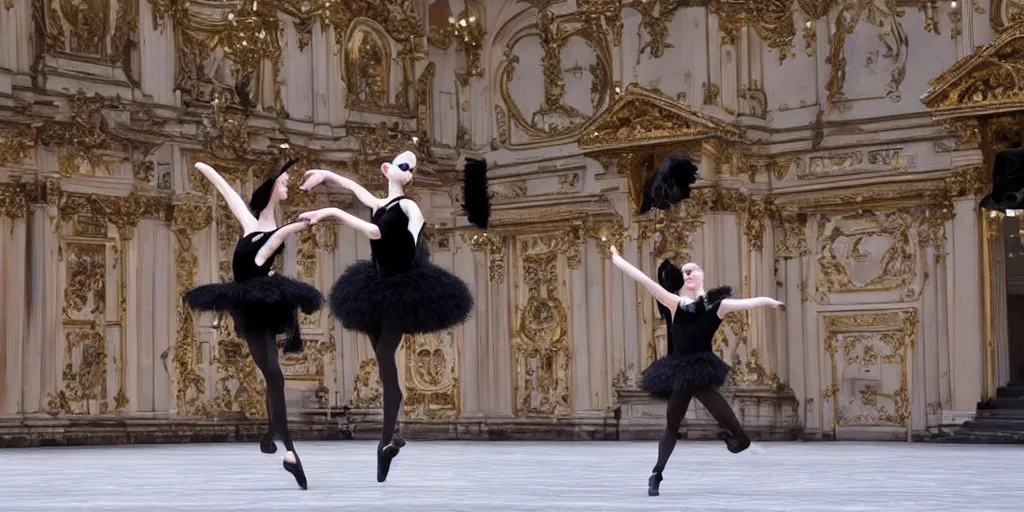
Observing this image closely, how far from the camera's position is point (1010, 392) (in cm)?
2519

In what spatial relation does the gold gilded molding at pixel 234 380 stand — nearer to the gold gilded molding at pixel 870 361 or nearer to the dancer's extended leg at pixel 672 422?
the gold gilded molding at pixel 870 361

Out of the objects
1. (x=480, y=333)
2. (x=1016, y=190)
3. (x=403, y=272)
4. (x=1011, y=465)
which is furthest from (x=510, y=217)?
(x=403, y=272)

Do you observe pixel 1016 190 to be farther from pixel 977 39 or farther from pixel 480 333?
pixel 480 333

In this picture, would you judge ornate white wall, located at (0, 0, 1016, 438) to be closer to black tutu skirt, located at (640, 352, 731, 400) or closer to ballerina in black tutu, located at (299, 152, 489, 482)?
ballerina in black tutu, located at (299, 152, 489, 482)

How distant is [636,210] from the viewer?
2795 cm

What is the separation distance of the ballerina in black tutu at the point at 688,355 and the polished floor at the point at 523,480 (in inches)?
19.0

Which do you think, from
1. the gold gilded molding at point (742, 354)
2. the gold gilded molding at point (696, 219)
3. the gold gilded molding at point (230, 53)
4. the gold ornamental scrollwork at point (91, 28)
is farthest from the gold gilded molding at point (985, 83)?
the gold ornamental scrollwork at point (91, 28)

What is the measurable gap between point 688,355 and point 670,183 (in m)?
8.84

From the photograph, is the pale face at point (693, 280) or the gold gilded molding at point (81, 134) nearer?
the pale face at point (693, 280)

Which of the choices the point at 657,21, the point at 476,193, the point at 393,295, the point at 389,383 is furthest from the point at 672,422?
the point at 657,21

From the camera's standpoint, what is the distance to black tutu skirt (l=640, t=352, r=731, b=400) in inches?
495

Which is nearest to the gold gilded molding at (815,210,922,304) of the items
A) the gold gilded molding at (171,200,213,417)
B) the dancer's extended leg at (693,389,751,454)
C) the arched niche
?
the arched niche

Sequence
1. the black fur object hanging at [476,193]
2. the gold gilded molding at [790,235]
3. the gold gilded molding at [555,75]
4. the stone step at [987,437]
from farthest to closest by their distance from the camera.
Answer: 1. the gold gilded molding at [555,75]
2. the gold gilded molding at [790,235]
3. the stone step at [987,437]
4. the black fur object hanging at [476,193]

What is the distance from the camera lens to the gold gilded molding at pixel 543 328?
1153 inches
